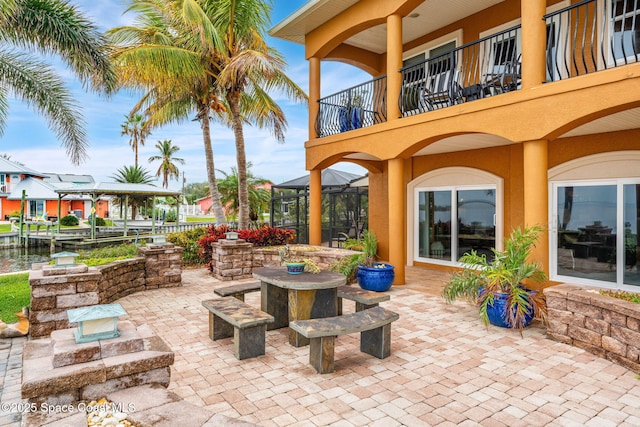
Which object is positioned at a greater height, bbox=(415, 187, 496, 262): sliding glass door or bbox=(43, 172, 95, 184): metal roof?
bbox=(43, 172, 95, 184): metal roof

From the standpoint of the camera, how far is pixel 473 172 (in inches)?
366

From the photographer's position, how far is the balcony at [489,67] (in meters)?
6.51

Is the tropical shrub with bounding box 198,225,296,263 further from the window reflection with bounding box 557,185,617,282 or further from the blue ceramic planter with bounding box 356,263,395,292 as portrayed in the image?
the window reflection with bounding box 557,185,617,282

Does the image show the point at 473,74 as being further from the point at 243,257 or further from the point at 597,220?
the point at 243,257

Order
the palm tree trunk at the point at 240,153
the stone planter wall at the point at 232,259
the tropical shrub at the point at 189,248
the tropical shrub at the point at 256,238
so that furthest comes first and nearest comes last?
the palm tree trunk at the point at 240,153, the tropical shrub at the point at 189,248, the tropical shrub at the point at 256,238, the stone planter wall at the point at 232,259

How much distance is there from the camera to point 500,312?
17.7 ft

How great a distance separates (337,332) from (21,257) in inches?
767

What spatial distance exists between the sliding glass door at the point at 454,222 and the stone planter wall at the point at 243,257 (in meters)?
2.91

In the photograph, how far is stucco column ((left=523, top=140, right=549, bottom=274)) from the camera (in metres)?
5.75

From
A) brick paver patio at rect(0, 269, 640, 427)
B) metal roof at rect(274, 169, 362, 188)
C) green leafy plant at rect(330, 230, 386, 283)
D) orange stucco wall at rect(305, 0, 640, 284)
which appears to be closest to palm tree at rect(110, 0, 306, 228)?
metal roof at rect(274, 169, 362, 188)

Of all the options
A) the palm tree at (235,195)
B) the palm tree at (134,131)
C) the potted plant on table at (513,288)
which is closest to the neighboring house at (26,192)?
the palm tree at (134,131)

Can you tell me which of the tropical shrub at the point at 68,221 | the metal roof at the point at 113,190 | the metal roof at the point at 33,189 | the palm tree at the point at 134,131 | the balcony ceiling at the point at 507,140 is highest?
the palm tree at the point at 134,131

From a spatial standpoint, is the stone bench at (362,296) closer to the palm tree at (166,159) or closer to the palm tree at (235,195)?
the palm tree at (235,195)

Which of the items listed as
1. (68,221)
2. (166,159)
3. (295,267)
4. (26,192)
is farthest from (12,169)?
(295,267)
